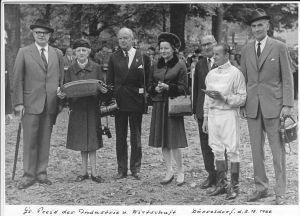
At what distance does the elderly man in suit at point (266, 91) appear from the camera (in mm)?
3734

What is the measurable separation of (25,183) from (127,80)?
1.36 meters

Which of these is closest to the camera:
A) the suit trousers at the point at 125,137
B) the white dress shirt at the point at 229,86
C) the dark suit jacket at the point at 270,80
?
the dark suit jacket at the point at 270,80

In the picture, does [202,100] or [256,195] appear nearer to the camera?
[256,195]

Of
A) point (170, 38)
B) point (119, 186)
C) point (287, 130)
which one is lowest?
point (119, 186)

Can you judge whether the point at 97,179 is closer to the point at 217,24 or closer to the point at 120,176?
the point at 120,176

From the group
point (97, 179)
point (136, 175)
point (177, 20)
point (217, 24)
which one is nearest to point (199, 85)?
point (136, 175)

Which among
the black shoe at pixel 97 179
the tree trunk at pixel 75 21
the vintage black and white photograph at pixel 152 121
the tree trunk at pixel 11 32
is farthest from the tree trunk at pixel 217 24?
the black shoe at pixel 97 179

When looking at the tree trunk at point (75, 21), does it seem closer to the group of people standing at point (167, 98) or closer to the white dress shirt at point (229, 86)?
the group of people standing at point (167, 98)

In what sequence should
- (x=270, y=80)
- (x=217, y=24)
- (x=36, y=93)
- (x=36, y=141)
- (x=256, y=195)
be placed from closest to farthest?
(x=270, y=80)
(x=256, y=195)
(x=36, y=93)
(x=36, y=141)
(x=217, y=24)

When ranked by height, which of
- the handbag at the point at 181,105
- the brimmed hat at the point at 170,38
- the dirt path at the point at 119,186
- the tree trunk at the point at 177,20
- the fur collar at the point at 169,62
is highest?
the tree trunk at the point at 177,20

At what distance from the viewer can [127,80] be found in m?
4.46

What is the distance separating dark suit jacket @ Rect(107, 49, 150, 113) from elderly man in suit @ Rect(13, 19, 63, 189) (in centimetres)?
53

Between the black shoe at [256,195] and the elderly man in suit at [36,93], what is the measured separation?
1.88 metres

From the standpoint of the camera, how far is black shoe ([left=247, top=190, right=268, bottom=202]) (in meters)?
3.88
